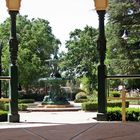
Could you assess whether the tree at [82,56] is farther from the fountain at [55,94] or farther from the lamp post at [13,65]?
the lamp post at [13,65]

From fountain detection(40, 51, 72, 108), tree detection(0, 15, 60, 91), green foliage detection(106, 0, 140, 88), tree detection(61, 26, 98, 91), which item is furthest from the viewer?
tree detection(61, 26, 98, 91)

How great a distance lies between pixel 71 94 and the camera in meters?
62.3

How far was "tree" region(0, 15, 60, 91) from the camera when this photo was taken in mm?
54719

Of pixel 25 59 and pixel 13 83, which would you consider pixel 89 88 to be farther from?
pixel 13 83

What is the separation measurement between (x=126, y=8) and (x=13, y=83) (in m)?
37.0

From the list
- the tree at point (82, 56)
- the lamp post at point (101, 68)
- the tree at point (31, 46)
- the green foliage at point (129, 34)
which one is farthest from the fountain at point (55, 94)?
the tree at point (82, 56)

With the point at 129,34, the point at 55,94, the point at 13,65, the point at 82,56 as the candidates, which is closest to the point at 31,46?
the point at 82,56

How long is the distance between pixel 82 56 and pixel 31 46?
36.8ft

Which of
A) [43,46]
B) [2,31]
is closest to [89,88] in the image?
[43,46]

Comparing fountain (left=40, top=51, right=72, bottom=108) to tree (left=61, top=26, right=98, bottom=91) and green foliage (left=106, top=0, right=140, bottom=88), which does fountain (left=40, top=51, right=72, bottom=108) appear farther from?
tree (left=61, top=26, right=98, bottom=91)

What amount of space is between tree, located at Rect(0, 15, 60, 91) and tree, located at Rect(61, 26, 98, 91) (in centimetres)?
313

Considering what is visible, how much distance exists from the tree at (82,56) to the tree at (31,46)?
3129mm

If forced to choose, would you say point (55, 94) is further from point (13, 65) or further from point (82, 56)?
point (82, 56)

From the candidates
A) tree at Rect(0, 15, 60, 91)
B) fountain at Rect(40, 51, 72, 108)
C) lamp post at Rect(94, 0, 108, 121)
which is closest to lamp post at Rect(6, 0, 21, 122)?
lamp post at Rect(94, 0, 108, 121)
